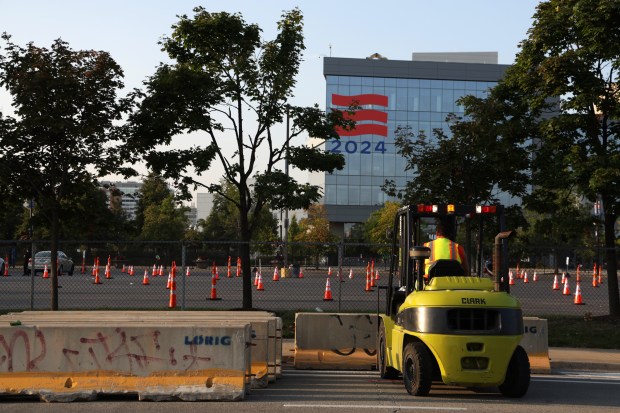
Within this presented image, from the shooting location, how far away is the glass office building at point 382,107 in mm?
89062

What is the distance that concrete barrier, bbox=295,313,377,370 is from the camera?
14227 millimetres

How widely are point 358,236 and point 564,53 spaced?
7060cm

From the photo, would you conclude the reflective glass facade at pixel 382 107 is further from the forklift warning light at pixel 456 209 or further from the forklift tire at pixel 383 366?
the forklift warning light at pixel 456 209

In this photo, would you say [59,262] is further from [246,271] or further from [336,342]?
[336,342]

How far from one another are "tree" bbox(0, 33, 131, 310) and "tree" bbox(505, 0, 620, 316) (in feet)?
30.8

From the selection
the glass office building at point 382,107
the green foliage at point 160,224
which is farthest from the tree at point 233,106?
the glass office building at point 382,107

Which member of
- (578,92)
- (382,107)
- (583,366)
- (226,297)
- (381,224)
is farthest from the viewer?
(382,107)

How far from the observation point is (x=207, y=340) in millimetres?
10602

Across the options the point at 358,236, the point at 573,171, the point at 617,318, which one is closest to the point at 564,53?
the point at 573,171

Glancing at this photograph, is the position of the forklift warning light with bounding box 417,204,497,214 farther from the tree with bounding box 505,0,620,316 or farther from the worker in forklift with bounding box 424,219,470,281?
the tree with bounding box 505,0,620,316

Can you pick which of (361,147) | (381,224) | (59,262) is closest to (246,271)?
(59,262)

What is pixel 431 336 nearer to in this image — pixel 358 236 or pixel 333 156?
pixel 333 156

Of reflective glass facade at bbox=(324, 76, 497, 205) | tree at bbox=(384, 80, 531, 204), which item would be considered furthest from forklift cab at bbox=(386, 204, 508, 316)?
reflective glass facade at bbox=(324, 76, 497, 205)

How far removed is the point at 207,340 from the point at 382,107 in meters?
80.2
